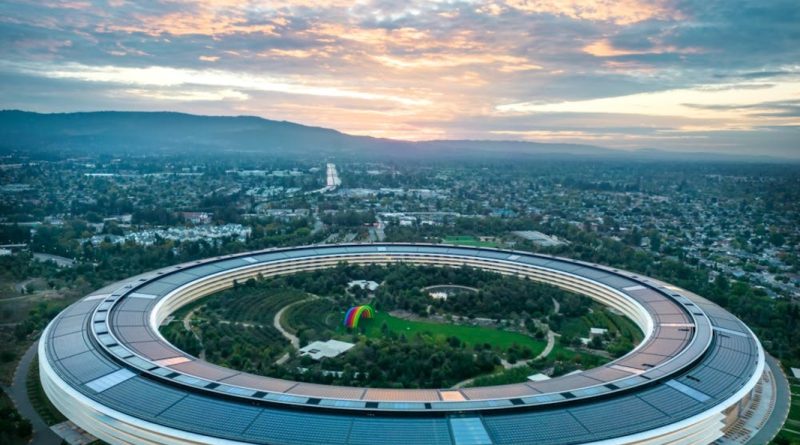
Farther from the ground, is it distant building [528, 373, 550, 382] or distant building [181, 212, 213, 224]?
distant building [181, 212, 213, 224]

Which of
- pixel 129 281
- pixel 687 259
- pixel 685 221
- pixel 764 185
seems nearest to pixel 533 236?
pixel 687 259

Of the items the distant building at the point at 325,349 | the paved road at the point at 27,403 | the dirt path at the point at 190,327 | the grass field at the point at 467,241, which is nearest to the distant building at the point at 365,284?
the distant building at the point at 325,349

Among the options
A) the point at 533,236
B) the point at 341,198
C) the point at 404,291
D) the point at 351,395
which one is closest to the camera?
the point at 351,395

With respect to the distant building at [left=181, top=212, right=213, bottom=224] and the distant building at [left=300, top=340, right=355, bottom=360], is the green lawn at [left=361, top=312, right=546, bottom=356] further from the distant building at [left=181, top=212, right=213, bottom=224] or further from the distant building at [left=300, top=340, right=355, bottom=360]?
the distant building at [left=181, top=212, right=213, bottom=224]

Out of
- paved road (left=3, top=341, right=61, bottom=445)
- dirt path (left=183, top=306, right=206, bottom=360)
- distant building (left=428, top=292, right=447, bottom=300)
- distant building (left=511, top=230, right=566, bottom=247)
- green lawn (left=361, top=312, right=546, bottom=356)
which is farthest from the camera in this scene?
distant building (left=511, top=230, right=566, bottom=247)

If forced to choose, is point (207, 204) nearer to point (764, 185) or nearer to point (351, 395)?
point (351, 395)

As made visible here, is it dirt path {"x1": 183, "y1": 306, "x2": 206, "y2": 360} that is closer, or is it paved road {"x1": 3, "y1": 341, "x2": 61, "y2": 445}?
paved road {"x1": 3, "y1": 341, "x2": 61, "y2": 445}

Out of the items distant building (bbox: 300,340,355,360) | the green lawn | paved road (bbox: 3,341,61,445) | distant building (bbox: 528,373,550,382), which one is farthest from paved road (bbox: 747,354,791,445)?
paved road (bbox: 3,341,61,445)
